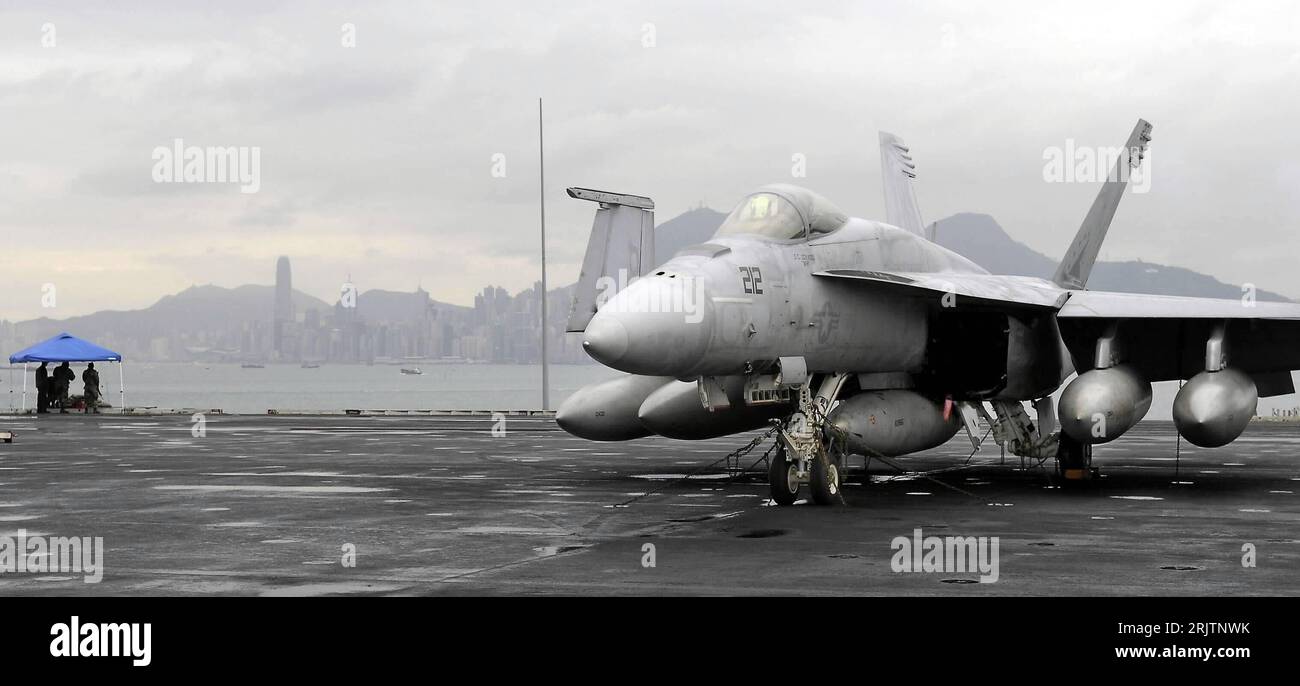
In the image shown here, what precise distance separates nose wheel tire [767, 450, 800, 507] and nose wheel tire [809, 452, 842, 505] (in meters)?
0.21

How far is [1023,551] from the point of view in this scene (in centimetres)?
1157

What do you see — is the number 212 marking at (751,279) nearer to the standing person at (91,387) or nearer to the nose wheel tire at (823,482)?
the nose wheel tire at (823,482)

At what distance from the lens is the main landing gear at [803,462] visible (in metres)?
15.6

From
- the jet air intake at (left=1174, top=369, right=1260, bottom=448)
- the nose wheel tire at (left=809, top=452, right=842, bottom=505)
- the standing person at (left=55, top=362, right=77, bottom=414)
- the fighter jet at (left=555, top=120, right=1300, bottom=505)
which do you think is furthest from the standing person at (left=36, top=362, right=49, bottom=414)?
the jet air intake at (left=1174, top=369, right=1260, bottom=448)

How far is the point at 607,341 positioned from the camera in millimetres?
13516

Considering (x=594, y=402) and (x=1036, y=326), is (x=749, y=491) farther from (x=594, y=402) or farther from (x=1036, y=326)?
(x=1036, y=326)

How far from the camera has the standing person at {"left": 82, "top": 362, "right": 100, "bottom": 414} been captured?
147 feet

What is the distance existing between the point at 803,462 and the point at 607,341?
338 centimetres

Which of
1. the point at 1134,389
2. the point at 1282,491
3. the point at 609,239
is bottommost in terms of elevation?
the point at 1282,491

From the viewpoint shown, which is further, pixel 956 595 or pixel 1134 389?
pixel 1134 389
